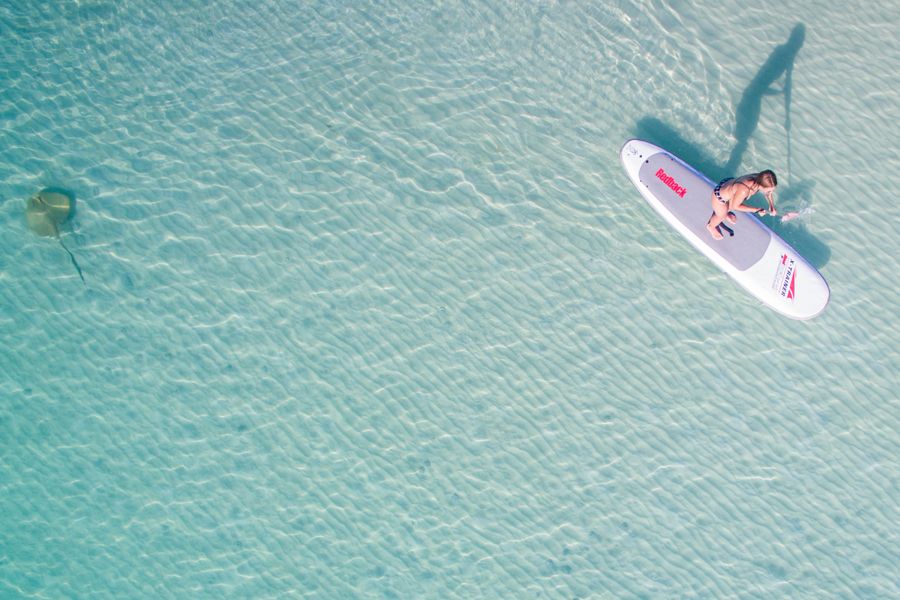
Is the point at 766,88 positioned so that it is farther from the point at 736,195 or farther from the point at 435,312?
the point at 435,312

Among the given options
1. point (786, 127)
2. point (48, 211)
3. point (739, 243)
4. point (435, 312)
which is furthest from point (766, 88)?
point (48, 211)

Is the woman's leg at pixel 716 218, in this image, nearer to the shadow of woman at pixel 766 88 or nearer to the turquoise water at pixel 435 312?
the turquoise water at pixel 435 312

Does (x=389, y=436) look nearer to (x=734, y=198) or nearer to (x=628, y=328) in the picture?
Result: (x=628, y=328)

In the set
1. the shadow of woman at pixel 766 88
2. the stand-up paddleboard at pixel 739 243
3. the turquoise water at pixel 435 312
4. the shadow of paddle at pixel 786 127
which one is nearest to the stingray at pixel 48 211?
the turquoise water at pixel 435 312

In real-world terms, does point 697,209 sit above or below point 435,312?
above

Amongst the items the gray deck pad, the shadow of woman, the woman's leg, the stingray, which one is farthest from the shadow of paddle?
the stingray

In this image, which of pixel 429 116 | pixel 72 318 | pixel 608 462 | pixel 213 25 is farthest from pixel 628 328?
pixel 72 318

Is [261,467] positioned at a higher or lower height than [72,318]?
higher
